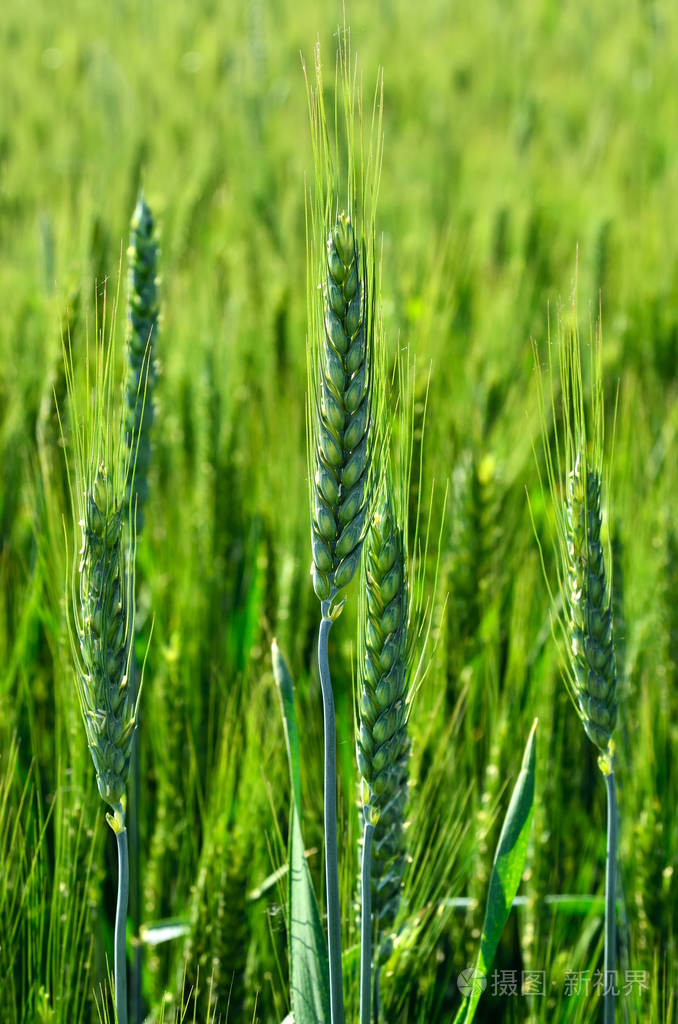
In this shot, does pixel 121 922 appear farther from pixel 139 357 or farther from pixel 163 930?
pixel 139 357

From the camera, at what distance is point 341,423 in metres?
0.65

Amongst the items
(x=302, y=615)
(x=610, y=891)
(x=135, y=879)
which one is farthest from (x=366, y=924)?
(x=302, y=615)

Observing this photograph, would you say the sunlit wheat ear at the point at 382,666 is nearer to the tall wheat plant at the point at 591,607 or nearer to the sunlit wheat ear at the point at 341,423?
the sunlit wheat ear at the point at 341,423

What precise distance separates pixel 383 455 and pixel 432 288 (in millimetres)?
952

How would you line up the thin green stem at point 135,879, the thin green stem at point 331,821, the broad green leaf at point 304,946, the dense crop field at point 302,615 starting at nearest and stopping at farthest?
the thin green stem at point 331,821 → the broad green leaf at point 304,946 → the dense crop field at point 302,615 → the thin green stem at point 135,879

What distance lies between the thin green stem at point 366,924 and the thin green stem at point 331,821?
0.7 inches

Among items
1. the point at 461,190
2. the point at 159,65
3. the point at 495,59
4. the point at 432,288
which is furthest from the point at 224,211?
the point at 495,59

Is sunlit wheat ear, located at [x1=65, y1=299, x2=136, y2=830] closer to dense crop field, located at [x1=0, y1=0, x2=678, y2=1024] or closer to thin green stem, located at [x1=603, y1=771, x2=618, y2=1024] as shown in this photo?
dense crop field, located at [x1=0, y1=0, x2=678, y2=1024]

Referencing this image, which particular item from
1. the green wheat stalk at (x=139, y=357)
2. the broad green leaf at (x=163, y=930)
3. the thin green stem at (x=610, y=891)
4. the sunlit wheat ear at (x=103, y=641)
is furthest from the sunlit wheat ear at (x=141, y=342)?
the thin green stem at (x=610, y=891)

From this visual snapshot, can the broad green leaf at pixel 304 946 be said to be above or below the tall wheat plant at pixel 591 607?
below

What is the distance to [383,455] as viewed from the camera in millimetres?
742

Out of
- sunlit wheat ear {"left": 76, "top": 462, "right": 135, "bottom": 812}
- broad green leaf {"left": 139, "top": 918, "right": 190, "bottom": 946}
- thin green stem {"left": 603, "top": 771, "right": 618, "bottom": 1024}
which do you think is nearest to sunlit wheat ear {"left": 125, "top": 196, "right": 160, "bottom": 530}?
sunlit wheat ear {"left": 76, "top": 462, "right": 135, "bottom": 812}

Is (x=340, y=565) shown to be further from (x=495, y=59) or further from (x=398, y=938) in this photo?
(x=495, y=59)

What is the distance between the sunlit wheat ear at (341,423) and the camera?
25.5 inches
